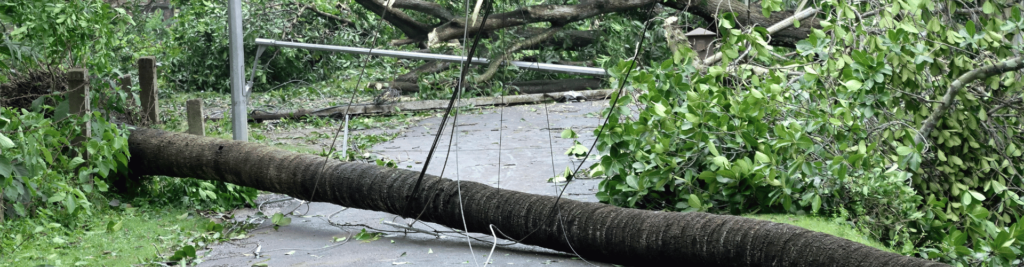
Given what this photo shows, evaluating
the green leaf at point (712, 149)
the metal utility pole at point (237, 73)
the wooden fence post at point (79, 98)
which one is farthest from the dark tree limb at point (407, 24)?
the green leaf at point (712, 149)

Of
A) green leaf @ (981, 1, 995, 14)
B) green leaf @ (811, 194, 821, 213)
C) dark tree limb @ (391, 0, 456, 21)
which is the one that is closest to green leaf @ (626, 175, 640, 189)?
green leaf @ (811, 194, 821, 213)

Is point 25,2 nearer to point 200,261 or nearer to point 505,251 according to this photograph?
point 200,261

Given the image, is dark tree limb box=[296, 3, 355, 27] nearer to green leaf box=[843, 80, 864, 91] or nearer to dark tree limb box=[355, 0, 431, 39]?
dark tree limb box=[355, 0, 431, 39]

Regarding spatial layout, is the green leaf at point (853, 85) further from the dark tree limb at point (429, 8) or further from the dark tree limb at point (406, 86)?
the dark tree limb at point (429, 8)

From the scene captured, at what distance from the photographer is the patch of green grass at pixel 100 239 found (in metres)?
3.92

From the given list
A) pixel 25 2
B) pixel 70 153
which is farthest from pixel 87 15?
pixel 70 153

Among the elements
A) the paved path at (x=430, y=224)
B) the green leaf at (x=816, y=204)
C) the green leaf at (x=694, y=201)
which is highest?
the green leaf at (x=816, y=204)

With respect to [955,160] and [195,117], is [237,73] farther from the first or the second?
[955,160]

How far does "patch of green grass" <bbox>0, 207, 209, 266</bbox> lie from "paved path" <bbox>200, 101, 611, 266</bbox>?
1.14 ft

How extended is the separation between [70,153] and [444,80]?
234 inches

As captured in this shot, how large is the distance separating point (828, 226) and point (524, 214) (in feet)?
4.55

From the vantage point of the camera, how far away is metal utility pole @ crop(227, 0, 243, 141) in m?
5.93

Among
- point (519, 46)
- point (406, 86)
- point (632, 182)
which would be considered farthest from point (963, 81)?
point (406, 86)

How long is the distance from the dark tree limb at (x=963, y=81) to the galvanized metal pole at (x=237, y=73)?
4.33 meters
